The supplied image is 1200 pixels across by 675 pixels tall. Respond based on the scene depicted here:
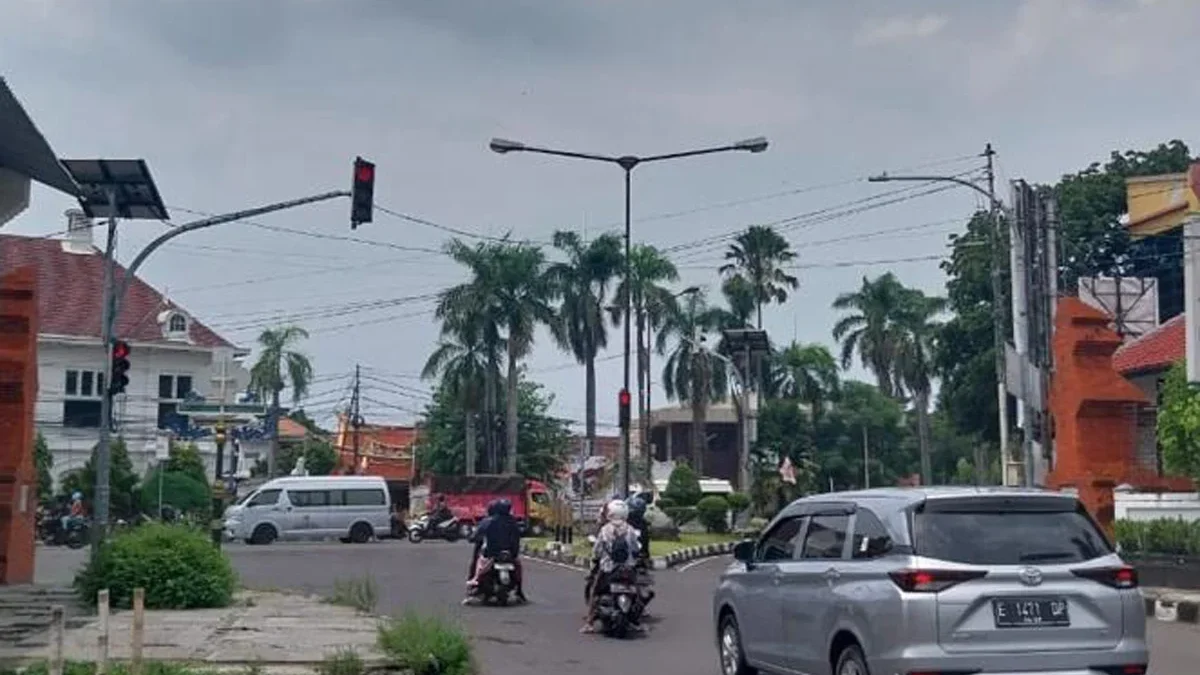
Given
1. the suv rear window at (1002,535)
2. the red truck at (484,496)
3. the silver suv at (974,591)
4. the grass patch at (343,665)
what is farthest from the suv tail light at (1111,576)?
the red truck at (484,496)

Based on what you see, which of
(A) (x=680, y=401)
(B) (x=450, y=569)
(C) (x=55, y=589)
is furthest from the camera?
(A) (x=680, y=401)

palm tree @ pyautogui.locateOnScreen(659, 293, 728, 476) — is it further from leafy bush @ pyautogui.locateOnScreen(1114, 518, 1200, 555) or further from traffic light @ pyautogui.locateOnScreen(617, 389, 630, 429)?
leafy bush @ pyautogui.locateOnScreen(1114, 518, 1200, 555)

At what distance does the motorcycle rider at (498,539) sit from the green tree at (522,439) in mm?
46839

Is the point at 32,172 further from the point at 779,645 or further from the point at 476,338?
the point at 476,338

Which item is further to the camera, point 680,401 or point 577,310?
point 680,401

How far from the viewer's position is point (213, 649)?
1594 centimetres

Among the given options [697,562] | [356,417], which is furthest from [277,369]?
[697,562]

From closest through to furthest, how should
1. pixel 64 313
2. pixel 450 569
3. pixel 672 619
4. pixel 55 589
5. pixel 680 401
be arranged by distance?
pixel 672 619 < pixel 55 589 < pixel 450 569 < pixel 64 313 < pixel 680 401

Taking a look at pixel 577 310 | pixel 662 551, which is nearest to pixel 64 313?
pixel 577 310

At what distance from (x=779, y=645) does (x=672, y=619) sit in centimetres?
890

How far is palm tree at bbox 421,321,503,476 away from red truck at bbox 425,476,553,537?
6111 millimetres

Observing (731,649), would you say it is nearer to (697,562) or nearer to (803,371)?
(697,562)

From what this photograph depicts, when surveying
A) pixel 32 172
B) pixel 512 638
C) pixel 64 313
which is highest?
pixel 64 313

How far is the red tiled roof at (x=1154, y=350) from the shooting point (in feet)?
130
